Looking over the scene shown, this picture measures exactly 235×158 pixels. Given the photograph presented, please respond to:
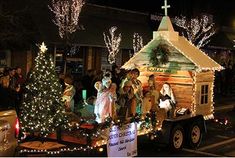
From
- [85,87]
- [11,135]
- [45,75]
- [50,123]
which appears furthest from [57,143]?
[85,87]

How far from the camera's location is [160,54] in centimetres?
1169

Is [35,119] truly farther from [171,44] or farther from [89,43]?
[89,43]

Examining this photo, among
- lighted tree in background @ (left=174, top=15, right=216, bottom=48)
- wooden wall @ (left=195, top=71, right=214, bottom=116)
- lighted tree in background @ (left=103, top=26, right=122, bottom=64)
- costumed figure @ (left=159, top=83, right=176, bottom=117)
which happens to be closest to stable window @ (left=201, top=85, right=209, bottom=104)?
wooden wall @ (left=195, top=71, right=214, bottom=116)

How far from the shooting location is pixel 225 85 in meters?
24.4

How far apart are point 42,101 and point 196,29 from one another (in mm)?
22104

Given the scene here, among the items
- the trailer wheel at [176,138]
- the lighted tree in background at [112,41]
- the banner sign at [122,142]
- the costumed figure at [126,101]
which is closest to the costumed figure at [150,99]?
the costumed figure at [126,101]

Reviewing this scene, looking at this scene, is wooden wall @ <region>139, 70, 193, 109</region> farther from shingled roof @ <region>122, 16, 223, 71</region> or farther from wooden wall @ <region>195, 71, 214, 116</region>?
shingled roof @ <region>122, 16, 223, 71</region>

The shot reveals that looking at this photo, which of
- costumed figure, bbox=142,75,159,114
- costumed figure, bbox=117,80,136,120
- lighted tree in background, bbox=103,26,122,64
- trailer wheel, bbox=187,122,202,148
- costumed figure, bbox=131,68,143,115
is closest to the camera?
costumed figure, bbox=117,80,136,120

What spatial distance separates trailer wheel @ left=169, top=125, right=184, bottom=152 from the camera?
34.3 ft

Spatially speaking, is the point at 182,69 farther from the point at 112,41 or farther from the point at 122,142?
the point at 112,41

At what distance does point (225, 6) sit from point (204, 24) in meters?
9.07

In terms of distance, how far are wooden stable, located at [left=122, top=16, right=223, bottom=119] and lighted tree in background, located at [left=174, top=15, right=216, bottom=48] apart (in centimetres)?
1763

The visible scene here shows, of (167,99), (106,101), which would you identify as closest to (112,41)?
(167,99)

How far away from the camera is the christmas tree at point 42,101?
381 inches
